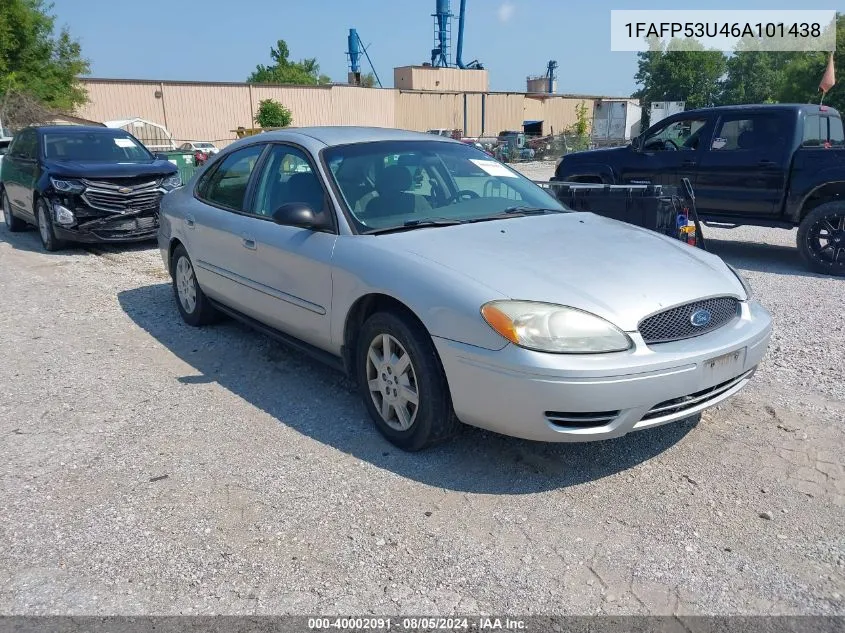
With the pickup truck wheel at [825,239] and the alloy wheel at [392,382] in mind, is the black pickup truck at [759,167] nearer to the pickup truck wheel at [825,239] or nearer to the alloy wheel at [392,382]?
the pickup truck wheel at [825,239]

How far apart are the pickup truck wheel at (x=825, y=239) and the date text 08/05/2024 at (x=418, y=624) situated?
7079 millimetres

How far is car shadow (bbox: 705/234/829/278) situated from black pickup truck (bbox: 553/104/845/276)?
1.04ft

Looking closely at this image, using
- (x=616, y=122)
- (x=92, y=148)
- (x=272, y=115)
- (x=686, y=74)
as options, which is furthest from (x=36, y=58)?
(x=686, y=74)

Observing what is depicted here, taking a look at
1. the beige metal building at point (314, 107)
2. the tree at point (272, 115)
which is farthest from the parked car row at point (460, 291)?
the tree at point (272, 115)

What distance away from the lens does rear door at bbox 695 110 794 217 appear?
847cm

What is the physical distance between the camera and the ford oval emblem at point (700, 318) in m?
3.35

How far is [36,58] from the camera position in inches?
1151

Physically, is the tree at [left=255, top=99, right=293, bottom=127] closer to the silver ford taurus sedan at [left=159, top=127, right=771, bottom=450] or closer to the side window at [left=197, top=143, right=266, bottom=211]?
the side window at [left=197, top=143, right=266, bottom=211]

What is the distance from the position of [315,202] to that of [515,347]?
1.81 m

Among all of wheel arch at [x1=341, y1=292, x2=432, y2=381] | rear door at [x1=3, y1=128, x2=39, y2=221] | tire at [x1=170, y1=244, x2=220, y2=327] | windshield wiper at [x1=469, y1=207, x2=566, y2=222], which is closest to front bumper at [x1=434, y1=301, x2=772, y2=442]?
wheel arch at [x1=341, y1=292, x2=432, y2=381]

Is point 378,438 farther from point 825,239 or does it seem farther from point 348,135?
point 825,239

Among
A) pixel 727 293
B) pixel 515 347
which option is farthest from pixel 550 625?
pixel 727 293

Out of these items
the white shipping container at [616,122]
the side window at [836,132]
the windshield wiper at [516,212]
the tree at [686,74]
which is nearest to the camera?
the windshield wiper at [516,212]

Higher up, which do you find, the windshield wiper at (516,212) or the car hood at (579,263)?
the windshield wiper at (516,212)
